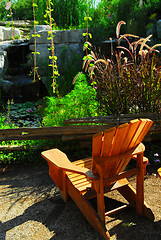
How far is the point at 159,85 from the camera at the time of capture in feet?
11.2

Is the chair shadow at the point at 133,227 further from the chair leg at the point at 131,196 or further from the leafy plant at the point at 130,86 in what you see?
the leafy plant at the point at 130,86

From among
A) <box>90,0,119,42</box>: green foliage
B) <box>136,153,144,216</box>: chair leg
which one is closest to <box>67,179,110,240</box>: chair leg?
<box>136,153,144,216</box>: chair leg

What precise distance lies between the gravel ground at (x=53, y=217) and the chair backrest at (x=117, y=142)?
1.72 feet

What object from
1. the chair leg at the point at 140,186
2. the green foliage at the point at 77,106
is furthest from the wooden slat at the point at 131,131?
the green foliage at the point at 77,106

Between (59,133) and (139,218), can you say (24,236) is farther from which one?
(59,133)

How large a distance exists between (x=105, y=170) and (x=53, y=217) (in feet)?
2.58

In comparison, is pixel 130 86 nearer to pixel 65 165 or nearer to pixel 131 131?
pixel 131 131

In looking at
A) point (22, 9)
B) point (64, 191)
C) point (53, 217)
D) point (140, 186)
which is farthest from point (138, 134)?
point (22, 9)

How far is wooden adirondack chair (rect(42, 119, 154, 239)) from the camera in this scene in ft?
6.26

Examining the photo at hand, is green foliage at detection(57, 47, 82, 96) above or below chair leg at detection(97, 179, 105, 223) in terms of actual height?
above

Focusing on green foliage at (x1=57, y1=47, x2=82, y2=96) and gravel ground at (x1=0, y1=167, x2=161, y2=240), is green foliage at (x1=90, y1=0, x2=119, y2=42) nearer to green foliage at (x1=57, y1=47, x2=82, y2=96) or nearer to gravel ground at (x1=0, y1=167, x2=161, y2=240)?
green foliage at (x1=57, y1=47, x2=82, y2=96)

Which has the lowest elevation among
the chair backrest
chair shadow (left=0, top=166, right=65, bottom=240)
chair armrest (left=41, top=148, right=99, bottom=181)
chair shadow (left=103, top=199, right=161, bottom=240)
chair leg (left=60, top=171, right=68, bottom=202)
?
chair shadow (left=0, top=166, right=65, bottom=240)

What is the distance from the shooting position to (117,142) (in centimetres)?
192

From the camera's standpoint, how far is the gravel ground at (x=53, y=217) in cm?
215
